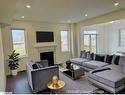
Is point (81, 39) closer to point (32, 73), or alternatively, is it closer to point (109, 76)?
point (109, 76)

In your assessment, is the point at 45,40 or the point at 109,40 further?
the point at 109,40

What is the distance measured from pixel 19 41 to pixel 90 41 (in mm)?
5296

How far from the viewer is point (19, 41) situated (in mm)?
5895

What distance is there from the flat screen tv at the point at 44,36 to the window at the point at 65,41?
948 millimetres

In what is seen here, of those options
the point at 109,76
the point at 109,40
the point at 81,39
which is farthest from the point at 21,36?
the point at 109,40

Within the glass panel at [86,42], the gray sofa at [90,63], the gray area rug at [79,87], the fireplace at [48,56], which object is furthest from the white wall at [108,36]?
the gray area rug at [79,87]

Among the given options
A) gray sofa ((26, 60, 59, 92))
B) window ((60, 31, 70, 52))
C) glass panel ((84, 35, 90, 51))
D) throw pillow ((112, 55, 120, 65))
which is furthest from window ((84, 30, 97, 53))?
gray sofa ((26, 60, 59, 92))

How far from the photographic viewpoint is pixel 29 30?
6086 millimetres

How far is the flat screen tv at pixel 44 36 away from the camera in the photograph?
6.40 m

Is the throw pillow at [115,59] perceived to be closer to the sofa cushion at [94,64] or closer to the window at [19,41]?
the sofa cushion at [94,64]

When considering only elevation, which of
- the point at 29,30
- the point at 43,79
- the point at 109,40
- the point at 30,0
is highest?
the point at 30,0

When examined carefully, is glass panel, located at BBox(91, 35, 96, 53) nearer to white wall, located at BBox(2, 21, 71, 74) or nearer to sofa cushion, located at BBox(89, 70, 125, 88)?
white wall, located at BBox(2, 21, 71, 74)

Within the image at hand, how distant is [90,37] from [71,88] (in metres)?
5.57

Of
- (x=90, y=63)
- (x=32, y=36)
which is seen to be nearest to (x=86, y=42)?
(x=90, y=63)
